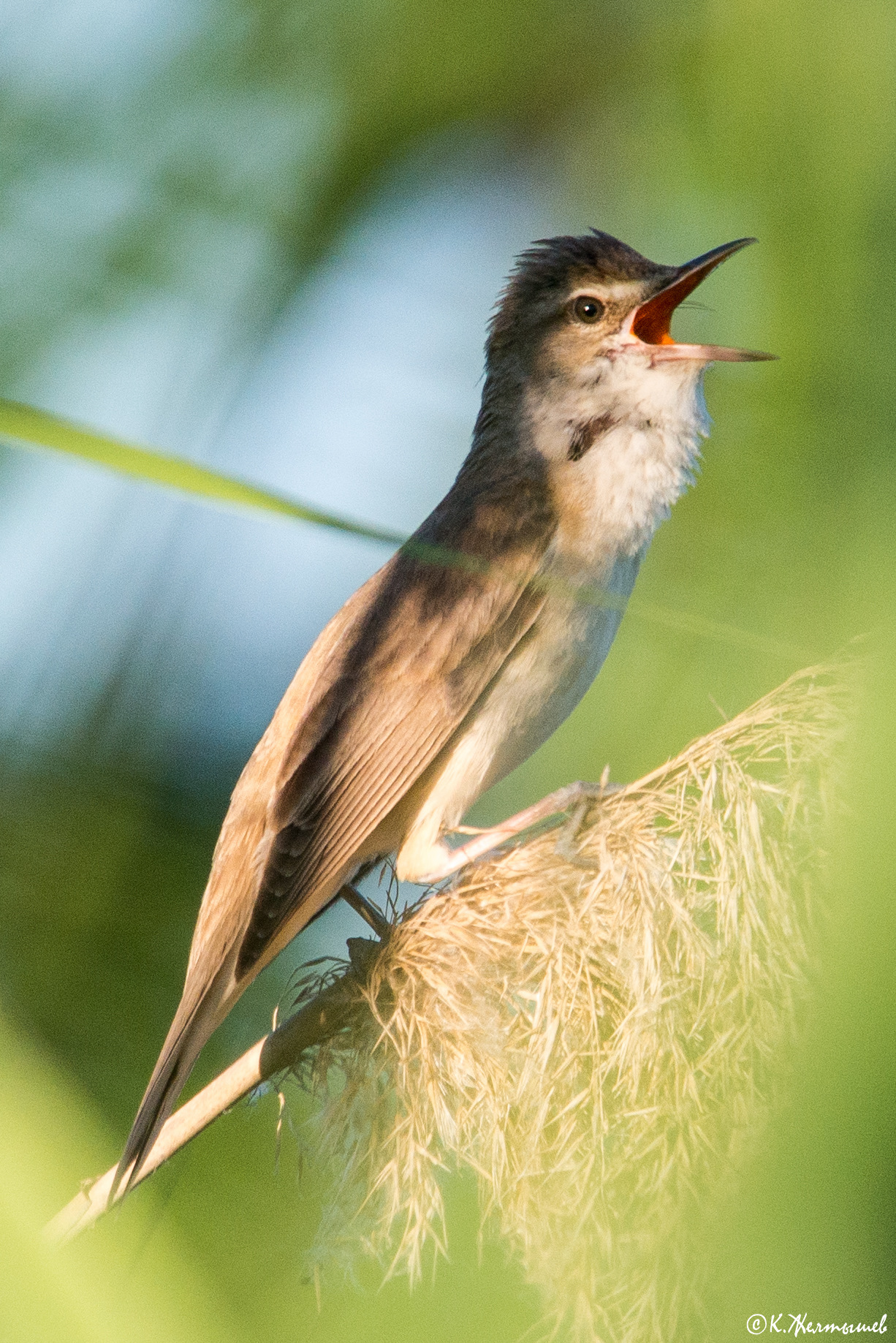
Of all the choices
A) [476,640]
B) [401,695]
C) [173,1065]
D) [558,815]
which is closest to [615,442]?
[476,640]

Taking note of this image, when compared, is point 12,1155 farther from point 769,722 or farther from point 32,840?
point 769,722

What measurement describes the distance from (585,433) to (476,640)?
1.39 feet

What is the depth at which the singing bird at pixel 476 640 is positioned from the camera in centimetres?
150

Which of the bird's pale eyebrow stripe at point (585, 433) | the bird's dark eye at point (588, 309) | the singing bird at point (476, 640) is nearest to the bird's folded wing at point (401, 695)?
the singing bird at point (476, 640)

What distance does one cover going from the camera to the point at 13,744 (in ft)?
1.95

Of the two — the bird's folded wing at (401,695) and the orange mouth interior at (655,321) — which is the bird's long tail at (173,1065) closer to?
the bird's folded wing at (401,695)

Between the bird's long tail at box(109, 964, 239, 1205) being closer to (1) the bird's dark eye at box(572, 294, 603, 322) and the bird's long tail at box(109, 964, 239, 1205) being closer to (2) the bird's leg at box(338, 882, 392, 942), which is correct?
(2) the bird's leg at box(338, 882, 392, 942)

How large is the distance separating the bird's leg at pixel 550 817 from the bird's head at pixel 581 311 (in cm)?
69

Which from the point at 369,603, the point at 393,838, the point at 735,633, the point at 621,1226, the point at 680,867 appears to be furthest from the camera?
the point at 369,603

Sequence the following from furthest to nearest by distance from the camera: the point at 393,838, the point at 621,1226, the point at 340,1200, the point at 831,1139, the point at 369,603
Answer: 1. the point at 369,603
2. the point at 393,838
3. the point at 340,1200
4. the point at 621,1226
5. the point at 831,1139

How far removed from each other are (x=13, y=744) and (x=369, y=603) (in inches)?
50.3

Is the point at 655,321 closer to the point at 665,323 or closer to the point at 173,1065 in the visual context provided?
the point at 665,323

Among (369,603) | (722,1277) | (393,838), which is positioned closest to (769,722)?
(722,1277)

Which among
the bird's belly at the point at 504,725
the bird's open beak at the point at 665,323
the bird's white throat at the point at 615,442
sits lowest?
the bird's belly at the point at 504,725
